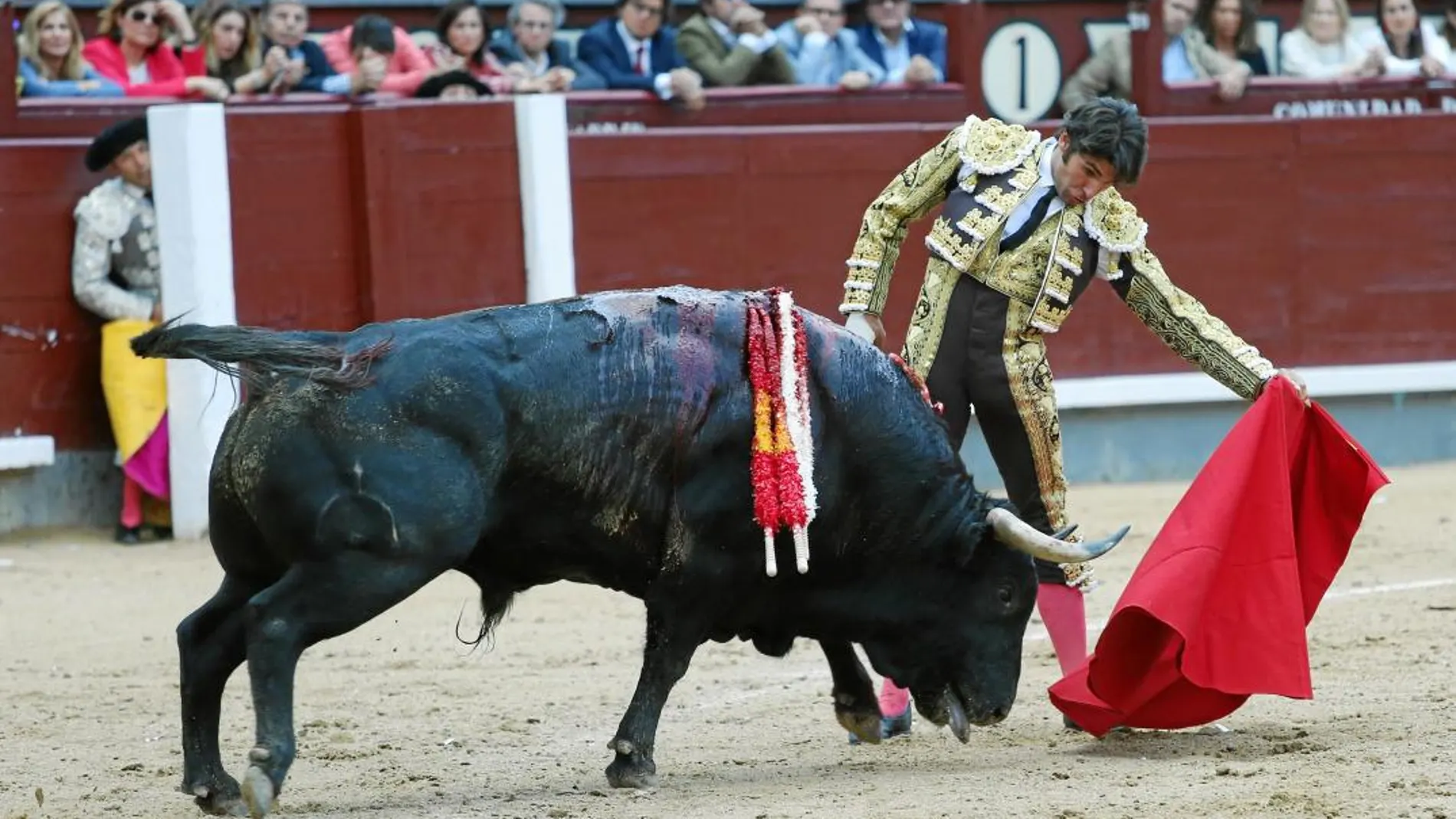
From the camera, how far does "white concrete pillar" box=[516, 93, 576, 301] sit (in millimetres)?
8344

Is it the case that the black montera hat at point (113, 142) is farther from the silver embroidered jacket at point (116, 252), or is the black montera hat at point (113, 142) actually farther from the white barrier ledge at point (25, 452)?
the white barrier ledge at point (25, 452)

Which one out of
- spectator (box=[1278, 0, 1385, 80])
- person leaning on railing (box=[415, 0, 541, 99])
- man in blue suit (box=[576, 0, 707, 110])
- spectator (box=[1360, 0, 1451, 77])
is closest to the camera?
person leaning on railing (box=[415, 0, 541, 99])

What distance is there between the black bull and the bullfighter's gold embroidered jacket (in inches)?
13.3

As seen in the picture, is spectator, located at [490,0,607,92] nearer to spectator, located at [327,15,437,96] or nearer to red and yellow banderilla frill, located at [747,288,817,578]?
spectator, located at [327,15,437,96]

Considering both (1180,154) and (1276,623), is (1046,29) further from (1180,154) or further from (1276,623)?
(1276,623)

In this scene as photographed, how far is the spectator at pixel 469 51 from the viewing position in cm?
857

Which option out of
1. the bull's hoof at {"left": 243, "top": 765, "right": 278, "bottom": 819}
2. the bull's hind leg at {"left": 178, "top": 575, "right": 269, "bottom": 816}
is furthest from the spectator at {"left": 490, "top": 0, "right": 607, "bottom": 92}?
the bull's hoof at {"left": 243, "top": 765, "right": 278, "bottom": 819}

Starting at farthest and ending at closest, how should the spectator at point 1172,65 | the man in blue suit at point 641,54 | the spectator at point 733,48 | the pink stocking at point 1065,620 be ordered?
the spectator at point 1172,65 → the spectator at point 733,48 → the man in blue suit at point 641,54 → the pink stocking at point 1065,620

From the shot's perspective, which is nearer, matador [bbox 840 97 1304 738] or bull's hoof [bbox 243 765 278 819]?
bull's hoof [bbox 243 765 278 819]

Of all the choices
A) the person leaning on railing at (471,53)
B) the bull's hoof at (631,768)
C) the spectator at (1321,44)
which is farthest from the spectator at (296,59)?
the bull's hoof at (631,768)

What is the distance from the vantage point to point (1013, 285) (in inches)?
190

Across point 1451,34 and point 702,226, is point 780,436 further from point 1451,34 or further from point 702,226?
point 1451,34

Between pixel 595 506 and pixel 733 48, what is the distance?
16.7 ft

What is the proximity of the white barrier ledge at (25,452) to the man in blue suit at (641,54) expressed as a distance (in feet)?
7.78
